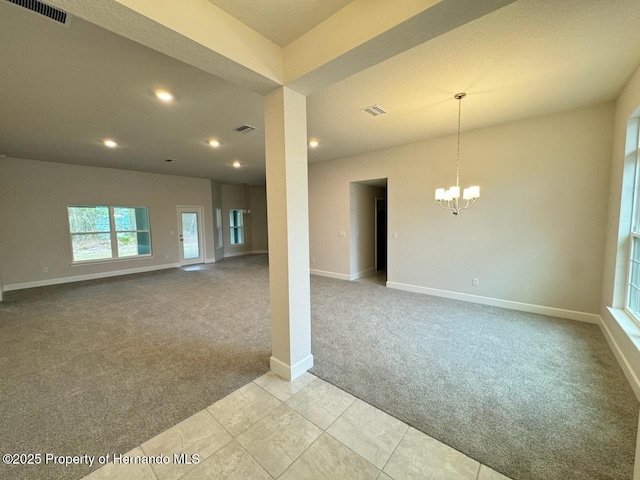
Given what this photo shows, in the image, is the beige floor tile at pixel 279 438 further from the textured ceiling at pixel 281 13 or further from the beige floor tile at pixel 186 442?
the textured ceiling at pixel 281 13

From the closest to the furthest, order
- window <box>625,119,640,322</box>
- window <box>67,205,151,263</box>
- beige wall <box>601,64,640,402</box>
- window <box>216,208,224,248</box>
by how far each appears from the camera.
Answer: beige wall <box>601,64,640,402</box> < window <box>625,119,640,322</box> < window <box>67,205,151,263</box> < window <box>216,208,224,248</box>

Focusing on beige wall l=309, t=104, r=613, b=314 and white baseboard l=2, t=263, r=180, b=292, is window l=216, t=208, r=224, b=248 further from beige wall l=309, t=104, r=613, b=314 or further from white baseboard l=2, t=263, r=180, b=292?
beige wall l=309, t=104, r=613, b=314

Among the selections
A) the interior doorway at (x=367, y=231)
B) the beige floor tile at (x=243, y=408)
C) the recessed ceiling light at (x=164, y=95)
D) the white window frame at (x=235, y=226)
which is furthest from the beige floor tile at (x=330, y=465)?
the white window frame at (x=235, y=226)

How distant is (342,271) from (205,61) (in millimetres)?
4714

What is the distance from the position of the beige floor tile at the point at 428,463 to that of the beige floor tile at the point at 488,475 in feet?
0.08

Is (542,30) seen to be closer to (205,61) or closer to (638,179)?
(638,179)

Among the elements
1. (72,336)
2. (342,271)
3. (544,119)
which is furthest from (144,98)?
(544,119)

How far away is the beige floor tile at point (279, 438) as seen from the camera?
4.72 feet

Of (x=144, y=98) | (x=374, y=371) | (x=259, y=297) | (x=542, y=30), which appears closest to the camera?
(x=542, y=30)

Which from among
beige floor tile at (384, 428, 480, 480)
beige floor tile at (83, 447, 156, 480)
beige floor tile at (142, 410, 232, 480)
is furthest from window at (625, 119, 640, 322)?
beige floor tile at (83, 447, 156, 480)

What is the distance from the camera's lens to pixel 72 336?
3.00 metres

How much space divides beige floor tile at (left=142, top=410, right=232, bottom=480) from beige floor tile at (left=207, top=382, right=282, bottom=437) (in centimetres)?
6

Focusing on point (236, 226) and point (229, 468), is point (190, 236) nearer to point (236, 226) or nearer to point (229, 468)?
point (236, 226)

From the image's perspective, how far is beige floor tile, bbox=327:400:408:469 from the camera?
1.47 meters
